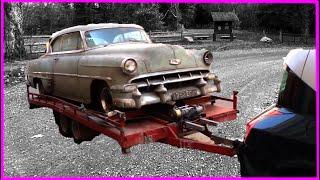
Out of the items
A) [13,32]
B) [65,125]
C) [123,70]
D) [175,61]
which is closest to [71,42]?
[65,125]

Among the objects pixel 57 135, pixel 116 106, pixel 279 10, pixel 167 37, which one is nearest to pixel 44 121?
pixel 57 135

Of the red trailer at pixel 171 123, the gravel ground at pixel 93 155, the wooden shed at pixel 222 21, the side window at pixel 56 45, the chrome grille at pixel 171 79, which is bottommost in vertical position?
the gravel ground at pixel 93 155

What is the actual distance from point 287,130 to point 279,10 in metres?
33.1

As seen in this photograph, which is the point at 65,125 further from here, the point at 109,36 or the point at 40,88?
the point at 109,36

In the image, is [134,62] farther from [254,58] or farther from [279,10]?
[279,10]

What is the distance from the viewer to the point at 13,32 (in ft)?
63.4

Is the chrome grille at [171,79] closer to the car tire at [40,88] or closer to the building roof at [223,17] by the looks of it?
the car tire at [40,88]

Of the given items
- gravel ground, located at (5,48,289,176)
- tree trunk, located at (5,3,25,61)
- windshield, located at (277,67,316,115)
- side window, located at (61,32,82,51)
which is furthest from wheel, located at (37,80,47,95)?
tree trunk, located at (5,3,25,61)

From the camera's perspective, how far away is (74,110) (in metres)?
6.10

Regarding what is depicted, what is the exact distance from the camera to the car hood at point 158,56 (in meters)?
5.28

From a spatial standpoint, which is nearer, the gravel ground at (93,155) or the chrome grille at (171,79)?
the chrome grille at (171,79)

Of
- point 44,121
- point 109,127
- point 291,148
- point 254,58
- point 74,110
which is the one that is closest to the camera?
point 291,148

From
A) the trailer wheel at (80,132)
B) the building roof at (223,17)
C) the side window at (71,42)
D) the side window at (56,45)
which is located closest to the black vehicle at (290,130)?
the trailer wheel at (80,132)

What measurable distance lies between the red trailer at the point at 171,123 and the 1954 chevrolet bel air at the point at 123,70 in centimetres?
25
